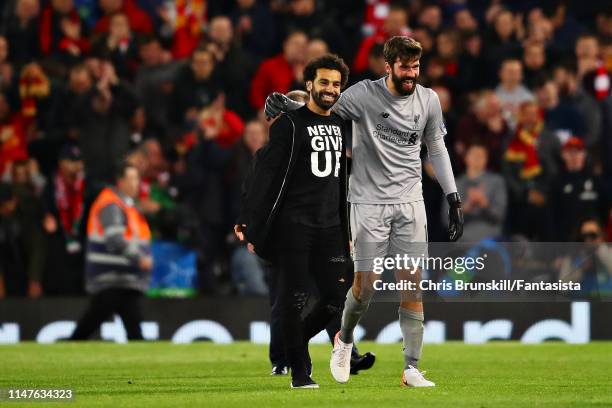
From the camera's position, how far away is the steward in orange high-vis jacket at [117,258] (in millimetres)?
16656

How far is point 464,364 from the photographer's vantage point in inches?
543

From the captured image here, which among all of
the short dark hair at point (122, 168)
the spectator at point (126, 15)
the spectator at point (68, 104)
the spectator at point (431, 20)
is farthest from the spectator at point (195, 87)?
the spectator at point (431, 20)

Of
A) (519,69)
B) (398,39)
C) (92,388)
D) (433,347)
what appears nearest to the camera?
(398,39)

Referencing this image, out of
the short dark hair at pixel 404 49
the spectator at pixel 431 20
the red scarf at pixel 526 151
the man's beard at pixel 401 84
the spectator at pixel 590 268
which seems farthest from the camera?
the spectator at pixel 431 20

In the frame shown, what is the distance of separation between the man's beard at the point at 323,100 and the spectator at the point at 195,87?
8.27 metres

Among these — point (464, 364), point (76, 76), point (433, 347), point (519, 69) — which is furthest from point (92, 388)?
point (519, 69)

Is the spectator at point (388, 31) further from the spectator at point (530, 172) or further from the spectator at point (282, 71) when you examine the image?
the spectator at point (530, 172)

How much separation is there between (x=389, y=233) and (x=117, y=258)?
650 cm

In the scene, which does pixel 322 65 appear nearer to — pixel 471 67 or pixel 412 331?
pixel 412 331

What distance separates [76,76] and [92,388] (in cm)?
806

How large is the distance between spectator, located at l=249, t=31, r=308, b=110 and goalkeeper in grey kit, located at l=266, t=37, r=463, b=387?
25.8 ft

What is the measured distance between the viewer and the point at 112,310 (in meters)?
16.6

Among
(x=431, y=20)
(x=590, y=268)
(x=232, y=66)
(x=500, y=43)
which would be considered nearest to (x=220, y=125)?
(x=232, y=66)

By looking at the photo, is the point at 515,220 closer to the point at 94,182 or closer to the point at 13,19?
the point at 94,182
